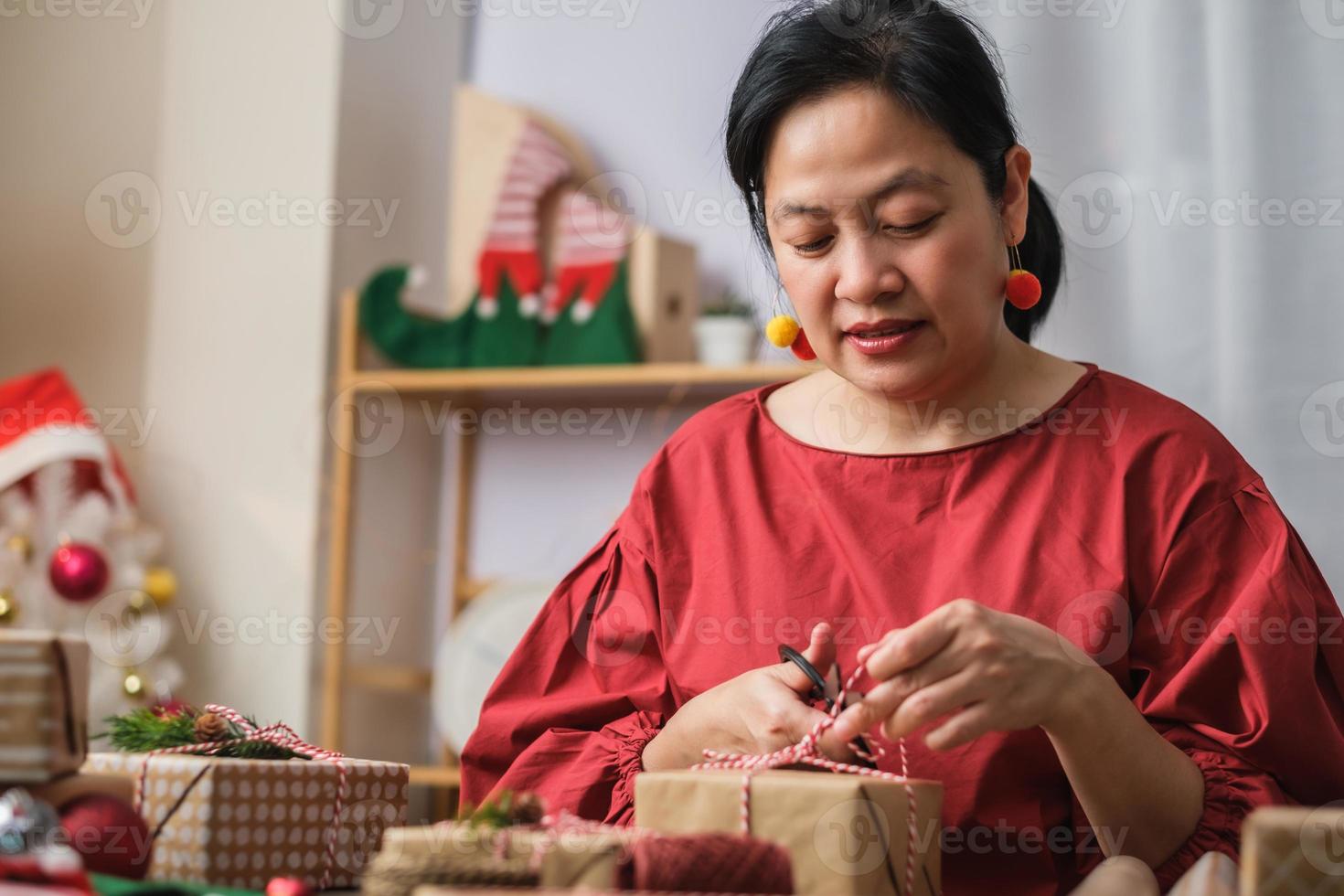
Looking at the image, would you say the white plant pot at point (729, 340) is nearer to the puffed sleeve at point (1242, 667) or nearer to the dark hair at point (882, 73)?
the dark hair at point (882, 73)

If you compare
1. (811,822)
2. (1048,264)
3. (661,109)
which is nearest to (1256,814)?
(811,822)

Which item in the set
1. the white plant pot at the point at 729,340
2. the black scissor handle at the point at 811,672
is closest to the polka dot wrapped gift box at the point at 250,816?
the black scissor handle at the point at 811,672

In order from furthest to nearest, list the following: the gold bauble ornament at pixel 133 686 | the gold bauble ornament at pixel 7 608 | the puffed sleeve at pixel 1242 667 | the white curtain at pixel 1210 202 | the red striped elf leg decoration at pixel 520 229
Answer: the red striped elf leg decoration at pixel 520 229 < the gold bauble ornament at pixel 133 686 < the gold bauble ornament at pixel 7 608 < the white curtain at pixel 1210 202 < the puffed sleeve at pixel 1242 667

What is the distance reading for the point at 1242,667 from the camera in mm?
1051

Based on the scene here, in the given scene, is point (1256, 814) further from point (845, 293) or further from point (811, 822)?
point (845, 293)

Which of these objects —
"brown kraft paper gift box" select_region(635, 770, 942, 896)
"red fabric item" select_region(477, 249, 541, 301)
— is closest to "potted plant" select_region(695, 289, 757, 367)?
"red fabric item" select_region(477, 249, 541, 301)

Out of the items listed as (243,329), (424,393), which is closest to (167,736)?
(424,393)

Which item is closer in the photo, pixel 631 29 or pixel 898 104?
pixel 898 104

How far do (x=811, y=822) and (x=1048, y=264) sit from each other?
2.72ft

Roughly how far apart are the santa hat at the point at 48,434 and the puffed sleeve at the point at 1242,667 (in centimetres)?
171

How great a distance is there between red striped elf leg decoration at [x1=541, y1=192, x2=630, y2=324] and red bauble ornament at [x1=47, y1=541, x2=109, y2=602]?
2.74 ft

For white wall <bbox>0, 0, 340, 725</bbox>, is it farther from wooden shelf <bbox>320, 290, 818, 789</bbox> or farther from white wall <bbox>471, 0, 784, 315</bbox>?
white wall <bbox>471, 0, 784, 315</bbox>

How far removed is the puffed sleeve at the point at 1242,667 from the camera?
101 centimetres

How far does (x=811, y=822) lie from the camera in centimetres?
70
